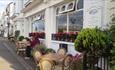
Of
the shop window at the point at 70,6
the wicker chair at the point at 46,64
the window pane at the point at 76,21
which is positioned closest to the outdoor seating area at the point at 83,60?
the wicker chair at the point at 46,64

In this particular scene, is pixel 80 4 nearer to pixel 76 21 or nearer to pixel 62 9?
pixel 76 21

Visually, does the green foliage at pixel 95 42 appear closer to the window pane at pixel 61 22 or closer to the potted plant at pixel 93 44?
the potted plant at pixel 93 44

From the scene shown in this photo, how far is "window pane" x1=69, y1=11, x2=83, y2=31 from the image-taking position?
12255mm

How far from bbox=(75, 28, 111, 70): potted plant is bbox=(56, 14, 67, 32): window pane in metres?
6.75

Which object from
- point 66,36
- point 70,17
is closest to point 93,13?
point 66,36

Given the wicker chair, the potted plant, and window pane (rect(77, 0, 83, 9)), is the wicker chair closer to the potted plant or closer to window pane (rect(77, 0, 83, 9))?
the potted plant

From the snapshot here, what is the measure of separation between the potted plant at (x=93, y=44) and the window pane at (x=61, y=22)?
6.75m

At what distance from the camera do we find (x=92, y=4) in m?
9.56

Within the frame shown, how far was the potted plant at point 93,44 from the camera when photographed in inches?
296

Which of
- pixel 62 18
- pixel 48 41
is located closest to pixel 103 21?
pixel 62 18

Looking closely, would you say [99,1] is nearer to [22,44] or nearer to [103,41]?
[103,41]

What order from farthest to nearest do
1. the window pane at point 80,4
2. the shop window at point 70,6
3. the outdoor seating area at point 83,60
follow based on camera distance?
1. the shop window at point 70,6
2. the window pane at point 80,4
3. the outdoor seating area at point 83,60

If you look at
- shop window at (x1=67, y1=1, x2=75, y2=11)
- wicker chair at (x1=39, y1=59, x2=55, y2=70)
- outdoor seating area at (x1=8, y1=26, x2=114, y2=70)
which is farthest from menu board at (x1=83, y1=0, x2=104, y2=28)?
shop window at (x1=67, y1=1, x2=75, y2=11)

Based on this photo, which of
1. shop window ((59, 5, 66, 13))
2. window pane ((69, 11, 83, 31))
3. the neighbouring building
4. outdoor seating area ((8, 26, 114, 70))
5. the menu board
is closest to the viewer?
outdoor seating area ((8, 26, 114, 70))
